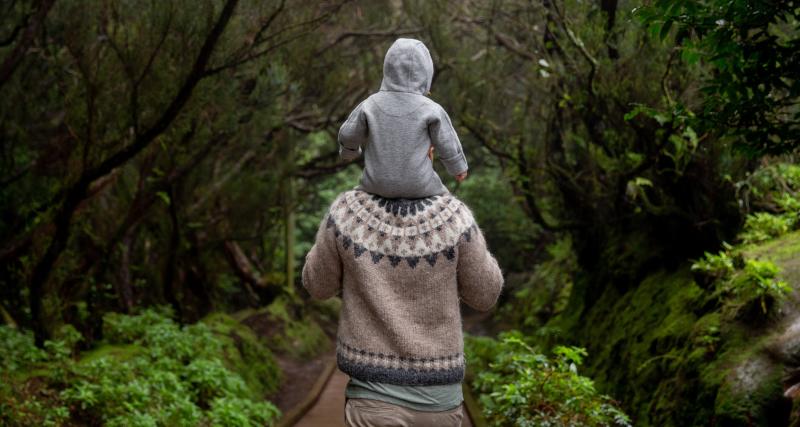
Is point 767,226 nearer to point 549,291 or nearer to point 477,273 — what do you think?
point 477,273

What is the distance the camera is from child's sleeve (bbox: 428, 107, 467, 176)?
297 centimetres

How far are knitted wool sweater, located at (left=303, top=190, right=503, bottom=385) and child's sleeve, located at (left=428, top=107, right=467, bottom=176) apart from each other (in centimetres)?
13

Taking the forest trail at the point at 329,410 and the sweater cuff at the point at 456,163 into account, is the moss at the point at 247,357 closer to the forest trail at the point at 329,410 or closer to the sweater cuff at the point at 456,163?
the forest trail at the point at 329,410

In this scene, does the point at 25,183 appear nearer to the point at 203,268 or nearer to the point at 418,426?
the point at 203,268

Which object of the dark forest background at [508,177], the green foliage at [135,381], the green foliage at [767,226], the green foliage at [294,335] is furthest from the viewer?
the green foliage at [294,335]

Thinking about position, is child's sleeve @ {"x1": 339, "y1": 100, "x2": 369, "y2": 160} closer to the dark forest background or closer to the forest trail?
the dark forest background

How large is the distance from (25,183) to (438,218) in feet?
24.0

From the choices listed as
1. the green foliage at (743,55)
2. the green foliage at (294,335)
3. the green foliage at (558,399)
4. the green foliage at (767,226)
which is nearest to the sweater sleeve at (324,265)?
the green foliage at (743,55)

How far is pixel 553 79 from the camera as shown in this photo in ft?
25.7

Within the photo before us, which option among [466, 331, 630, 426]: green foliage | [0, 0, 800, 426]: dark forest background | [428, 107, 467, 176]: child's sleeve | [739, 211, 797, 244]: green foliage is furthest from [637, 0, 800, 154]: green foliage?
[739, 211, 797, 244]: green foliage

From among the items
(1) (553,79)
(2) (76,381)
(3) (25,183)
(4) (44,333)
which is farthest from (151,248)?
(1) (553,79)

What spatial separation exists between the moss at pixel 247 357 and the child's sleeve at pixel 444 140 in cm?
732

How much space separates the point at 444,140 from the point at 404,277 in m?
0.50

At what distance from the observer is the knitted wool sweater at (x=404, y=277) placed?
292 cm
